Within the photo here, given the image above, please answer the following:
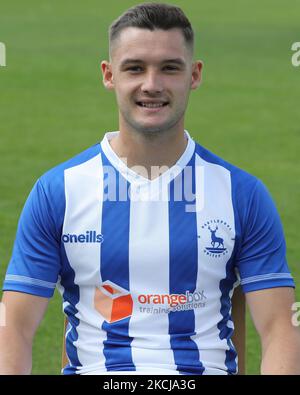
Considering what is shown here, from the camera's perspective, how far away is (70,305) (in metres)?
4.07

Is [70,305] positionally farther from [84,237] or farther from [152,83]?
[152,83]

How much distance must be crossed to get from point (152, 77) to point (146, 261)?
1.98 feet

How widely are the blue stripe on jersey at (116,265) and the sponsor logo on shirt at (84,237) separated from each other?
0.03 m

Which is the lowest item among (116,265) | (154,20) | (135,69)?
(116,265)

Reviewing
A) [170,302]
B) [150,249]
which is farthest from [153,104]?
[170,302]

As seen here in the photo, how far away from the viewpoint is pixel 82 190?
4102 mm

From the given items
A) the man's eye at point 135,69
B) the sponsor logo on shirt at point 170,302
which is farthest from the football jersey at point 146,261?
the man's eye at point 135,69

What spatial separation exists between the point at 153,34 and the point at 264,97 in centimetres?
1255

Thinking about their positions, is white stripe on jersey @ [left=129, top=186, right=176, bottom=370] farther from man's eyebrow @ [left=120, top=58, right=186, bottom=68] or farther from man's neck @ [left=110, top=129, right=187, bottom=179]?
man's eyebrow @ [left=120, top=58, right=186, bottom=68]

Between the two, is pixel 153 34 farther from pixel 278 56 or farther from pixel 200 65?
pixel 278 56

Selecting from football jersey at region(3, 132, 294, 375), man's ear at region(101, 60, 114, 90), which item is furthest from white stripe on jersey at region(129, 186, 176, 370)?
man's ear at region(101, 60, 114, 90)

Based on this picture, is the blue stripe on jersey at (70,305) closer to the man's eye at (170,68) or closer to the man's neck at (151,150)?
the man's neck at (151,150)

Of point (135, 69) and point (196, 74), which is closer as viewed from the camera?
point (135, 69)

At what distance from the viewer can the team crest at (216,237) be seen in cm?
402
